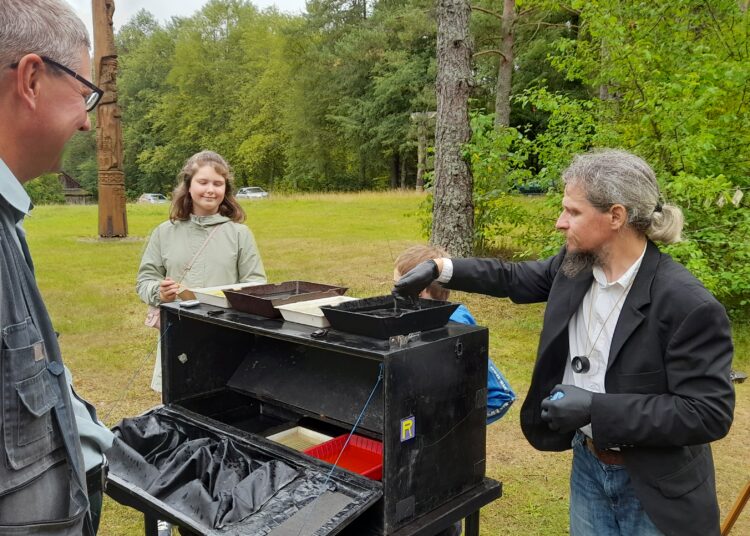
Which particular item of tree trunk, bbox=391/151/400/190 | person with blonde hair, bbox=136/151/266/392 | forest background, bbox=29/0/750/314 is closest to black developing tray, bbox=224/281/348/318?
person with blonde hair, bbox=136/151/266/392

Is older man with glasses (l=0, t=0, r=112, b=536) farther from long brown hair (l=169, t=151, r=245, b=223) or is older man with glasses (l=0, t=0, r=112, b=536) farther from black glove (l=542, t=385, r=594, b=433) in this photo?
long brown hair (l=169, t=151, r=245, b=223)

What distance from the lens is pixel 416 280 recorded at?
2.33 m

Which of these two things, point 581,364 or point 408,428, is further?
point 581,364

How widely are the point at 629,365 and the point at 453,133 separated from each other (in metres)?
5.76

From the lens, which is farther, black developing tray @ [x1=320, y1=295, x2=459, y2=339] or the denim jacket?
black developing tray @ [x1=320, y1=295, x2=459, y2=339]

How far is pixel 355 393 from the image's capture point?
235 cm

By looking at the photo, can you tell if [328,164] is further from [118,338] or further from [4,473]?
[4,473]

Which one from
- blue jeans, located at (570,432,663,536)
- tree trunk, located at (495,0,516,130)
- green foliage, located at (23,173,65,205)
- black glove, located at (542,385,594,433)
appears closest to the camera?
black glove, located at (542,385,594,433)

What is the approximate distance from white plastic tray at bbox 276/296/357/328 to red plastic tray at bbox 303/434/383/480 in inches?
19.3

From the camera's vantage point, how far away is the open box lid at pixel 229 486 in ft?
5.88

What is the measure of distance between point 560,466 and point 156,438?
2.70 meters

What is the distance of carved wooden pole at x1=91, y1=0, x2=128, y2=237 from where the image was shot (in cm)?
1066

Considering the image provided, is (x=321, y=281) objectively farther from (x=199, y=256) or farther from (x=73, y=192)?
(x=73, y=192)

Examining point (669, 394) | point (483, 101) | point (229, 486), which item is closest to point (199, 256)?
point (229, 486)
